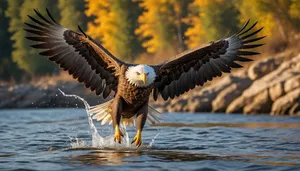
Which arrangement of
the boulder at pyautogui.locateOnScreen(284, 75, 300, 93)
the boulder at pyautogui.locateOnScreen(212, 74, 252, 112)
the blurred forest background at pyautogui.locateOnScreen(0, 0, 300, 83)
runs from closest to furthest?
the boulder at pyautogui.locateOnScreen(284, 75, 300, 93)
the boulder at pyautogui.locateOnScreen(212, 74, 252, 112)
the blurred forest background at pyautogui.locateOnScreen(0, 0, 300, 83)

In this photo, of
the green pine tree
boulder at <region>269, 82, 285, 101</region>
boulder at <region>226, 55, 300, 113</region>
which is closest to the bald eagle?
boulder at <region>269, 82, 285, 101</region>

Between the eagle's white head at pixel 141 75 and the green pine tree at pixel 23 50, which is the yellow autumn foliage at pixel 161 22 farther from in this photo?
the eagle's white head at pixel 141 75

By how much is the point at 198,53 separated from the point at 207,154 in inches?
74.0

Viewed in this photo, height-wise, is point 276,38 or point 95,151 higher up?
point 276,38

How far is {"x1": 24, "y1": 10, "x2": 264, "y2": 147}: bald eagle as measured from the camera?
357 inches

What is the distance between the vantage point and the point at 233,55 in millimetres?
10289

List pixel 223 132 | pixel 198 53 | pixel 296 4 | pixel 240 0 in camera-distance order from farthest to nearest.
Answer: pixel 240 0, pixel 296 4, pixel 223 132, pixel 198 53

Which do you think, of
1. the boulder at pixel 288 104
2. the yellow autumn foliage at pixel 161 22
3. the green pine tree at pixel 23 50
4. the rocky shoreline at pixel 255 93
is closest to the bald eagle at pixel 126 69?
the boulder at pixel 288 104

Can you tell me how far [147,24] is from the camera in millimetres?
40562

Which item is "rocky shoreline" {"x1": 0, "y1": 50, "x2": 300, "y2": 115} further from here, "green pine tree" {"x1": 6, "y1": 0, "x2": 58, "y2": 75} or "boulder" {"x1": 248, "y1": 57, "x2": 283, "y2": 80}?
"green pine tree" {"x1": 6, "y1": 0, "x2": 58, "y2": 75}

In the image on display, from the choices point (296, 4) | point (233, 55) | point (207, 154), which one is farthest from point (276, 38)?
point (207, 154)

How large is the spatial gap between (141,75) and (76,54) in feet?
4.94

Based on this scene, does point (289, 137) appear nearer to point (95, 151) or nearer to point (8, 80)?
point (95, 151)

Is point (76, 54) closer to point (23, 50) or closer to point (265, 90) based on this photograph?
point (265, 90)
